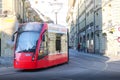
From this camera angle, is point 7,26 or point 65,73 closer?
point 65,73

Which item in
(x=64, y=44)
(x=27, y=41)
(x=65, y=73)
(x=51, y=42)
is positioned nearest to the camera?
(x=65, y=73)

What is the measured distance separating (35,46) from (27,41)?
2.22 ft

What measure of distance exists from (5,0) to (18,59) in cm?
2080

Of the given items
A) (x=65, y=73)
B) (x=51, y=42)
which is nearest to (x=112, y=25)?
(x=51, y=42)

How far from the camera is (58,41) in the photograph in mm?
26984

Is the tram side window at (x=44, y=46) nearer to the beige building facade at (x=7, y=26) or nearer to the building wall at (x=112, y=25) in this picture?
the beige building facade at (x=7, y=26)

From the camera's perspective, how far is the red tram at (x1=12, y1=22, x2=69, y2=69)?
22.3m

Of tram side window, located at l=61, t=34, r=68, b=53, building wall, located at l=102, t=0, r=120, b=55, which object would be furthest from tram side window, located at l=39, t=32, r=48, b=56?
building wall, located at l=102, t=0, r=120, b=55

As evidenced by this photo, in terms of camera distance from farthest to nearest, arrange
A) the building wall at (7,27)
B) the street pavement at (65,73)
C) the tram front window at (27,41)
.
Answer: the building wall at (7,27) < the tram front window at (27,41) < the street pavement at (65,73)

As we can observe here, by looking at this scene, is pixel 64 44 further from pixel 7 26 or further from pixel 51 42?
pixel 7 26

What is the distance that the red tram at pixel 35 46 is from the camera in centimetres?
2231

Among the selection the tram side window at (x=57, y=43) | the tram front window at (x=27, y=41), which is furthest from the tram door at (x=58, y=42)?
the tram front window at (x=27, y=41)

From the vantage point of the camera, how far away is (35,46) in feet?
74.2

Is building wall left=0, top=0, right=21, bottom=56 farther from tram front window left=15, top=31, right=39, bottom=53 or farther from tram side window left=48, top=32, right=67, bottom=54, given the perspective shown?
tram front window left=15, top=31, right=39, bottom=53
